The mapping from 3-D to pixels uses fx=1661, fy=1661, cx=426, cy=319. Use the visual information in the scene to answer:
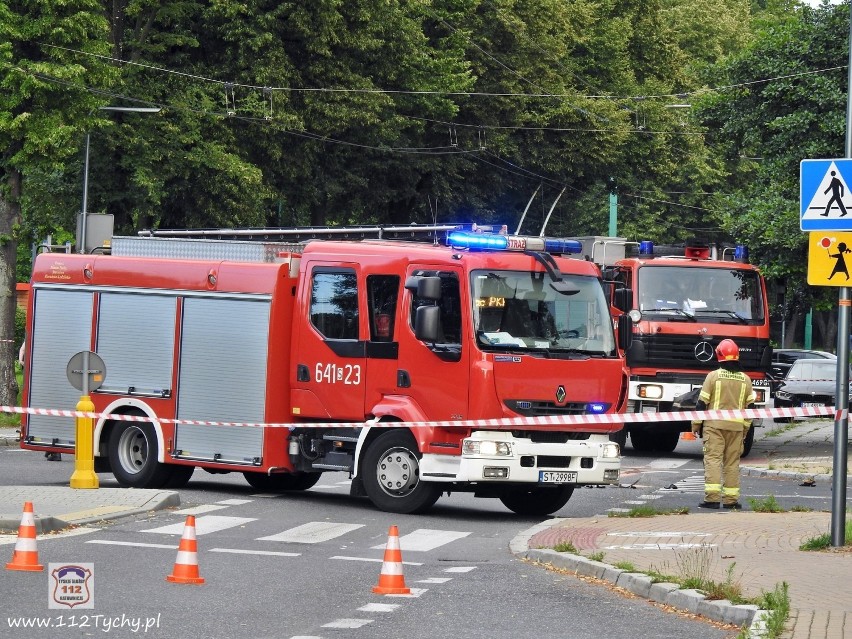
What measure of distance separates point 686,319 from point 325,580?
16.0 metres

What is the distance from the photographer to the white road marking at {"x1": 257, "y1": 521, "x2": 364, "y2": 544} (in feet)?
48.9

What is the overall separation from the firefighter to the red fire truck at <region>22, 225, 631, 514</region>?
3.31ft

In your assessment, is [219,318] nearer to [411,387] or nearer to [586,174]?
[411,387]

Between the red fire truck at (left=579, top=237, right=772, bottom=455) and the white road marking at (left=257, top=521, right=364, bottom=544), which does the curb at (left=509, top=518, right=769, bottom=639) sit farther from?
the red fire truck at (left=579, top=237, right=772, bottom=455)

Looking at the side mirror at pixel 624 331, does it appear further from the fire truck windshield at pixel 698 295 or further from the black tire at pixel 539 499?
the fire truck windshield at pixel 698 295

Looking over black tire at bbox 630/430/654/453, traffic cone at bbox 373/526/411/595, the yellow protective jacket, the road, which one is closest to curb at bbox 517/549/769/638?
the road

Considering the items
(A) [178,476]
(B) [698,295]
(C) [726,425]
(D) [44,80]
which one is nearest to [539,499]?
(C) [726,425]

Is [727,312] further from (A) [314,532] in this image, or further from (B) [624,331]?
(A) [314,532]

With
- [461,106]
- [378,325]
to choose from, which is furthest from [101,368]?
[461,106]

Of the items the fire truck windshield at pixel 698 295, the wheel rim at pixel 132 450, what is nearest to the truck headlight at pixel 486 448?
the wheel rim at pixel 132 450

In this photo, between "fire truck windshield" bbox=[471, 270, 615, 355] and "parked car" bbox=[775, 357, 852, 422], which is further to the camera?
"parked car" bbox=[775, 357, 852, 422]

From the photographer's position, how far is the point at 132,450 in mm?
19672

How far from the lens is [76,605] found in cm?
1013

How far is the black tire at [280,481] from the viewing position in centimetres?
2000
